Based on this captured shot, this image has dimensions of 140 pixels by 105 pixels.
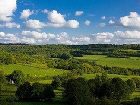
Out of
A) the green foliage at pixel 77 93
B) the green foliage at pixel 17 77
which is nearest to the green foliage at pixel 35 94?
the green foliage at pixel 77 93

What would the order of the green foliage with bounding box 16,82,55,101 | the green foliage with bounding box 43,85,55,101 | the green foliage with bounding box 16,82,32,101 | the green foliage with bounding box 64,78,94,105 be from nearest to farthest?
the green foliage with bounding box 64,78,94,105 → the green foliage with bounding box 16,82,32,101 → the green foliage with bounding box 43,85,55,101 → the green foliage with bounding box 16,82,55,101

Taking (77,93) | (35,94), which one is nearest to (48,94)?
(35,94)

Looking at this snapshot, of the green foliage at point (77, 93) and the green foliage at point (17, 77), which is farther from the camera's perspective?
the green foliage at point (17, 77)

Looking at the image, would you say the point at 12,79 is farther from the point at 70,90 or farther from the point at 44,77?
the point at 70,90

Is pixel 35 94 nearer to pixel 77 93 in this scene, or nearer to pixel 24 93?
pixel 24 93

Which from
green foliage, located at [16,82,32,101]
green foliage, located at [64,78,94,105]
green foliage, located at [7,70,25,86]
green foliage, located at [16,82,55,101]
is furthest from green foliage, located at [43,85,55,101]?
green foliage, located at [7,70,25,86]

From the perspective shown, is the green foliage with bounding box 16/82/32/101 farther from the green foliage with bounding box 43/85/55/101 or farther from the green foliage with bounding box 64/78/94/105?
the green foliage with bounding box 64/78/94/105

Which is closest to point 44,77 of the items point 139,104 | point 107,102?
point 139,104

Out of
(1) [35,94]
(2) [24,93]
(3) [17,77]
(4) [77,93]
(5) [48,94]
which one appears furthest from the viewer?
(3) [17,77]

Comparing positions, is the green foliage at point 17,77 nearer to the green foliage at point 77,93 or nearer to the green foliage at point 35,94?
the green foliage at point 35,94

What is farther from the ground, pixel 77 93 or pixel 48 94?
pixel 77 93

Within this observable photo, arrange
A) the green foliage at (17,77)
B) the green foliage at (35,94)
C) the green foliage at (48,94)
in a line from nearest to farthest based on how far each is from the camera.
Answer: the green foliage at (48,94)
the green foliage at (35,94)
the green foliage at (17,77)

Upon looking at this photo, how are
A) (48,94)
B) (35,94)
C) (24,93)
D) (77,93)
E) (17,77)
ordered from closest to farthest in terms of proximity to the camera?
(77,93) → (48,94) → (24,93) → (35,94) → (17,77)
